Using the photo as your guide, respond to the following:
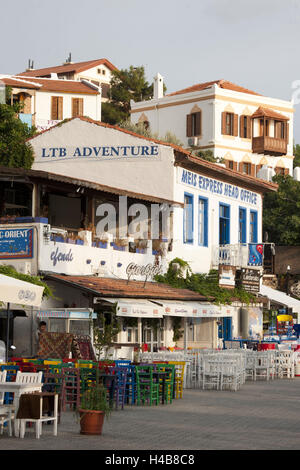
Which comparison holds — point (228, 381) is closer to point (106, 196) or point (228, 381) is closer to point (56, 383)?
point (56, 383)

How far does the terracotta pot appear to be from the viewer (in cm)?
1250

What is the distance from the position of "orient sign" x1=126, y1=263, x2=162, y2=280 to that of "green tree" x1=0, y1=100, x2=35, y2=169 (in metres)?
6.73

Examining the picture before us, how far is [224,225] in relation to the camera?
36375mm

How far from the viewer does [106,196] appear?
95.2 ft

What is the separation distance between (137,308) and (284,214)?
102 ft

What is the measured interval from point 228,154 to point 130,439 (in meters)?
54.9

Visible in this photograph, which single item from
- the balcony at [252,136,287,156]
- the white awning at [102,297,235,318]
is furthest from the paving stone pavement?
the balcony at [252,136,287,156]

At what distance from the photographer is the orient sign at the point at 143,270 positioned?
2788 centimetres

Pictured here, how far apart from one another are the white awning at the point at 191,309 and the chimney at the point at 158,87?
40.9m

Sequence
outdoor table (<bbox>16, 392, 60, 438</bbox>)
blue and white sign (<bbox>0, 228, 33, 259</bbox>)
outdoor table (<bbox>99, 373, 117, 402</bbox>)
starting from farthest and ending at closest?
blue and white sign (<bbox>0, 228, 33, 259</bbox>) → outdoor table (<bbox>99, 373, 117, 402</bbox>) → outdoor table (<bbox>16, 392, 60, 438</bbox>)

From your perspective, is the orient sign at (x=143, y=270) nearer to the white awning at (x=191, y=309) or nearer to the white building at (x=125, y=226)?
the white building at (x=125, y=226)

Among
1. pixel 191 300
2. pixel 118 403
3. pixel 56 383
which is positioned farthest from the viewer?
pixel 191 300

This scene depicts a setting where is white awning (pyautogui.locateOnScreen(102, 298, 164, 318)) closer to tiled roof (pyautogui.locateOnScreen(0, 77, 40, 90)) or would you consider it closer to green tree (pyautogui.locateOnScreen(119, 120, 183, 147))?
green tree (pyautogui.locateOnScreen(119, 120, 183, 147))
